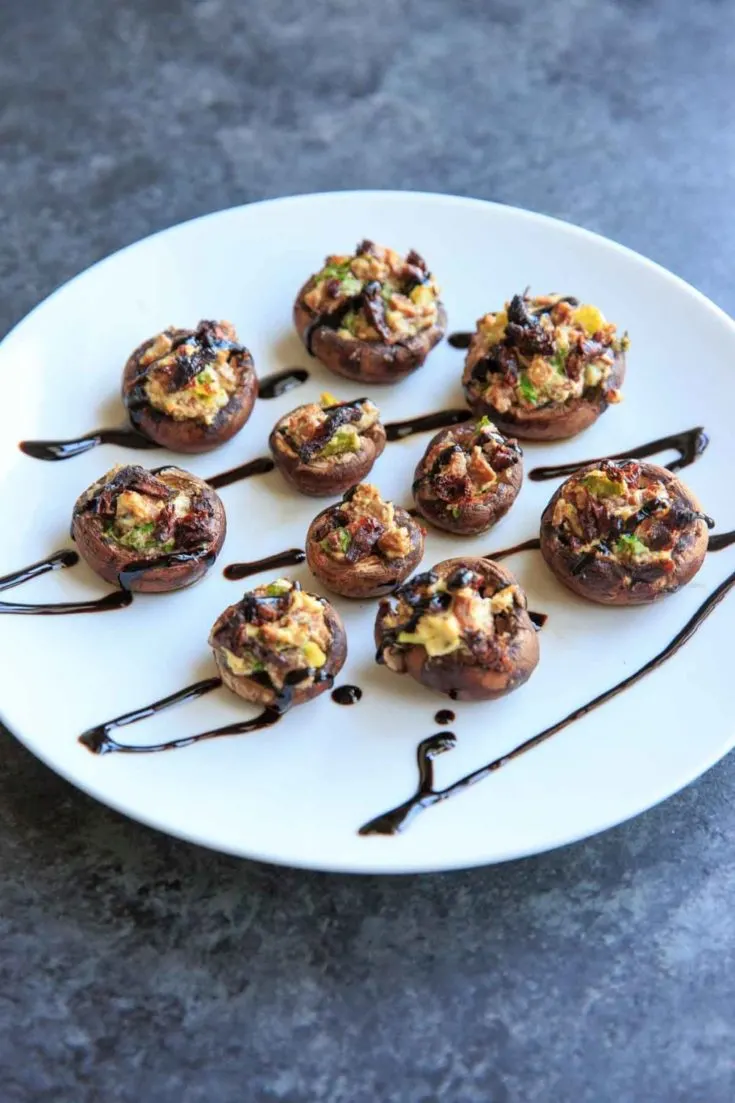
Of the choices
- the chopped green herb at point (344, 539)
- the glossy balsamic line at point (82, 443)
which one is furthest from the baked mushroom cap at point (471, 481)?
the glossy balsamic line at point (82, 443)

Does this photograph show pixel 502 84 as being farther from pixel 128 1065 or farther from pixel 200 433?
pixel 128 1065

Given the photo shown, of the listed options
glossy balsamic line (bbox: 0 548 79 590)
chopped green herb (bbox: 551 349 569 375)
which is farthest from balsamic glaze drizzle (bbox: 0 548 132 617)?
chopped green herb (bbox: 551 349 569 375)

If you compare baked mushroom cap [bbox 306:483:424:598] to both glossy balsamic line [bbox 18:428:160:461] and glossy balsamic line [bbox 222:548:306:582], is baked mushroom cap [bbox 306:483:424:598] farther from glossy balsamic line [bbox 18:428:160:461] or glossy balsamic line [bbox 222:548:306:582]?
glossy balsamic line [bbox 18:428:160:461]

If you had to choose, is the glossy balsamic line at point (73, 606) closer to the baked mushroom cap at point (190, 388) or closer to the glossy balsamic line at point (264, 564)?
the glossy balsamic line at point (264, 564)

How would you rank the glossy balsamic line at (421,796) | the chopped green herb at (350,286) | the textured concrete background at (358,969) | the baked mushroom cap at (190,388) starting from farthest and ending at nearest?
the chopped green herb at (350,286) → the baked mushroom cap at (190,388) → the glossy balsamic line at (421,796) → the textured concrete background at (358,969)

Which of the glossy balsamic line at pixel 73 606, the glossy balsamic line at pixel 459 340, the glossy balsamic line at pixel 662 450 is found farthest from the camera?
the glossy balsamic line at pixel 459 340
